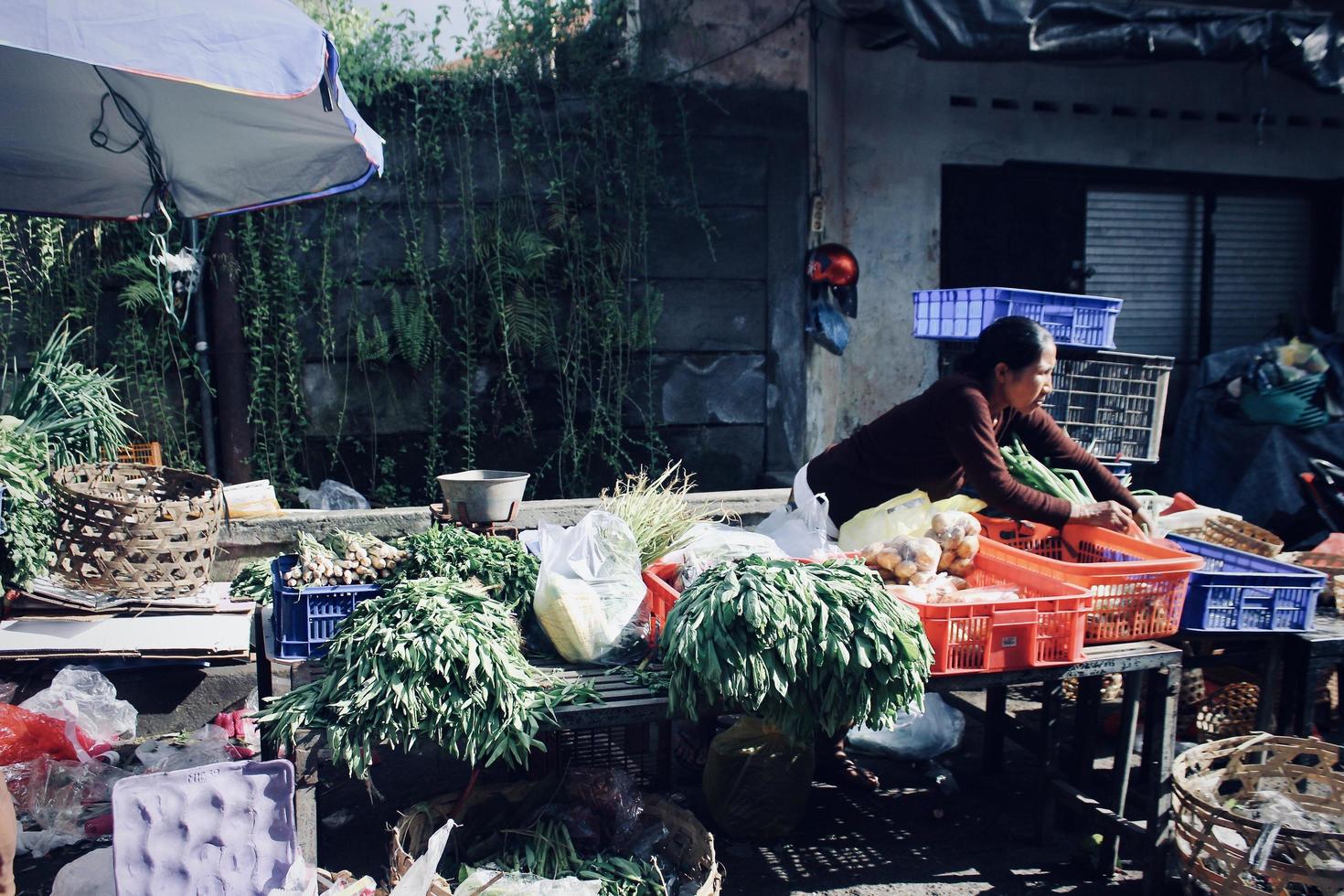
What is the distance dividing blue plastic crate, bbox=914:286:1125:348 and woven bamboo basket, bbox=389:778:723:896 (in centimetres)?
262

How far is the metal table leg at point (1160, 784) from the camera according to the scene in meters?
3.30

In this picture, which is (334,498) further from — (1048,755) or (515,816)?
(1048,755)

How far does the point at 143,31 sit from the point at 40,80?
61.1 inches

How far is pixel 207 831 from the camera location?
262 cm

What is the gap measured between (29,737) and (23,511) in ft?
2.92

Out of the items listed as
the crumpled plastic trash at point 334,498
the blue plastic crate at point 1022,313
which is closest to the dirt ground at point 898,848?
the blue plastic crate at point 1022,313

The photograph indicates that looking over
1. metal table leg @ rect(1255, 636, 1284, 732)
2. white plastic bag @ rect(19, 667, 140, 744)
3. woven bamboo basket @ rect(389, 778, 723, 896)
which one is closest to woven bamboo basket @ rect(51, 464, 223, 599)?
white plastic bag @ rect(19, 667, 140, 744)

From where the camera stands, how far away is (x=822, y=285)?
6.74 metres

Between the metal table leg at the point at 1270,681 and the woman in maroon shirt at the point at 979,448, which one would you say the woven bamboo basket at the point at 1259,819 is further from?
the woman in maroon shirt at the point at 979,448

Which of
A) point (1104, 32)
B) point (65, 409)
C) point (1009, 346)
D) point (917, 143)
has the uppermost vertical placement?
point (1104, 32)

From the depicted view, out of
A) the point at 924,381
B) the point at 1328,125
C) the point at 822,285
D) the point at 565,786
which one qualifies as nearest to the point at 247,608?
the point at 565,786

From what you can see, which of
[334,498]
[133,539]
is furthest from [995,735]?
[334,498]

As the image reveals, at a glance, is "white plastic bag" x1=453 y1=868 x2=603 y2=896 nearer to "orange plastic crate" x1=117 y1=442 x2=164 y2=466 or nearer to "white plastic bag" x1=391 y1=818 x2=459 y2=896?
"white plastic bag" x1=391 y1=818 x2=459 y2=896

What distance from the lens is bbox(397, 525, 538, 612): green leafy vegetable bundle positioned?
3158 millimetres
